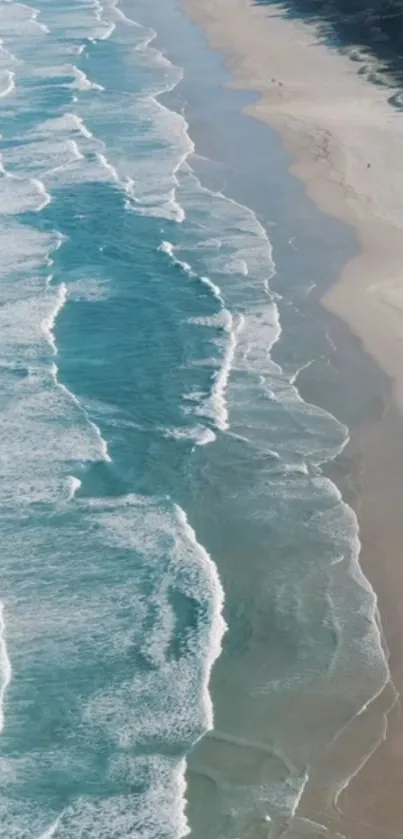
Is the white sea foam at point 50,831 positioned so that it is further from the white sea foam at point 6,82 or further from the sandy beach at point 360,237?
the white sea foam at point 6,82

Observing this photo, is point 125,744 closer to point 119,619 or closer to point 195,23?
point 119,619

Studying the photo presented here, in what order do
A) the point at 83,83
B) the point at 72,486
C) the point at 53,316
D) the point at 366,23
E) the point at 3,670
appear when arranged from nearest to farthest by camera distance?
the point at 3,670 → the point at 72,486 → the point at 53,316 → the point at 83,83 → the point at 366,23

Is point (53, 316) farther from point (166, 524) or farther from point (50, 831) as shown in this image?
point (50, 831)

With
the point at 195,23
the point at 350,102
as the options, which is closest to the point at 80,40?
the point at 195,23

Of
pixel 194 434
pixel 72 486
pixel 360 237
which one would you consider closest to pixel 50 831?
pixel 72 486

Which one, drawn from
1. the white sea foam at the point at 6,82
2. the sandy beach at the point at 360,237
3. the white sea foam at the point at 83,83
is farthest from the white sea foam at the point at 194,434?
the white sea foam at the point at 83,83

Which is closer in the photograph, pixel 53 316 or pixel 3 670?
pixel 3 670
